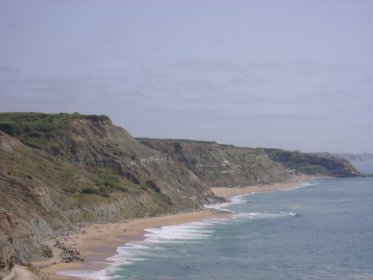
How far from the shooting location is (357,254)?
65.9 metres

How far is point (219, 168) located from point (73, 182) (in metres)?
98.9

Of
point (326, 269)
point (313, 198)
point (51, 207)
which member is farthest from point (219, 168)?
point (326, 269)

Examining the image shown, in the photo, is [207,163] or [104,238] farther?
[207,163]

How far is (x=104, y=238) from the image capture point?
2955 inches

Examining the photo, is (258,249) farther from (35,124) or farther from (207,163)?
(207,163)

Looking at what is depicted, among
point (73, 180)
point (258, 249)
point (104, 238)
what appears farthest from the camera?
point (73, 180)

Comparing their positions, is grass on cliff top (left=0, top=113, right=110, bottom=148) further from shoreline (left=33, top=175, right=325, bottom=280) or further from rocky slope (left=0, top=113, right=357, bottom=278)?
shoreline (left=33, top=175, right=325, bottom=280)

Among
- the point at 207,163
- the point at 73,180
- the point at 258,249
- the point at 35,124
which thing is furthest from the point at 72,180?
the point at 207,163

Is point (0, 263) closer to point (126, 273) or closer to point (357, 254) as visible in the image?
point (126, 273)

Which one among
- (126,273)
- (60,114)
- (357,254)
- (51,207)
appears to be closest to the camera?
(126,273)

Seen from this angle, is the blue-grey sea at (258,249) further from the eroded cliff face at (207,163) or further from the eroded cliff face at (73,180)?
the eroded cliff face at (207,163)

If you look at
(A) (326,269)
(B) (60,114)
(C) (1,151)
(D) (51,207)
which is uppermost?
(B) (60,114)

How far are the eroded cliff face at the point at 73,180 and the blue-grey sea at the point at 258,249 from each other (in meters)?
9.54

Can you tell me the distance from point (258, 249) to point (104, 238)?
19.2 meters
